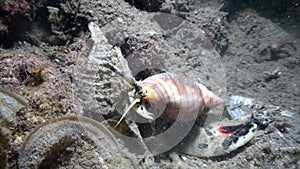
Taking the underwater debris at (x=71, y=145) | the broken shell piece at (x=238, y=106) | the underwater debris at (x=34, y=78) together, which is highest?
the underwater debris at (x=34, y=78)

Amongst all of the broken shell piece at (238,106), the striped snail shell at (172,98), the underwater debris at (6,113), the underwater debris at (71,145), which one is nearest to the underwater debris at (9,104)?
the underwater debris at (6,113)

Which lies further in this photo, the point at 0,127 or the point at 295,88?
the point at 295,88

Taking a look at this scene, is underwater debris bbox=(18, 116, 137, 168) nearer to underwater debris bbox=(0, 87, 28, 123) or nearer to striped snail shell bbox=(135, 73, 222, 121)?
underwater debris bbox=(0, 87, 28, 123)

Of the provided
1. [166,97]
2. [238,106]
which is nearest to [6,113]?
[166,97]

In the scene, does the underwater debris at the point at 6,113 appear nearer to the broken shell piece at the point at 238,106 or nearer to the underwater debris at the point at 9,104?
the underwater debris at the point at 9,104

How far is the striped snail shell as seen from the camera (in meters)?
2.62

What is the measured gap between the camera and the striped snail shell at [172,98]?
2.62 m

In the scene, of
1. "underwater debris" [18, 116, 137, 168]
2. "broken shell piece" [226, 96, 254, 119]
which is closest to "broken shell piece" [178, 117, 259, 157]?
"broken shell piece" [226, 96, 254, 119]

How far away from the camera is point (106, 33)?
3324 millimetres

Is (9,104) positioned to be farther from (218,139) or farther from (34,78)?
(218,139)

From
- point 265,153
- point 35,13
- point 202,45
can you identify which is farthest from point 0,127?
point 202,45

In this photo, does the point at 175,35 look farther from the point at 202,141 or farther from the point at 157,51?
the point at 202,141

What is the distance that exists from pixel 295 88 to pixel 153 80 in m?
3.57

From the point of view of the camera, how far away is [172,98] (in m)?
2.71
